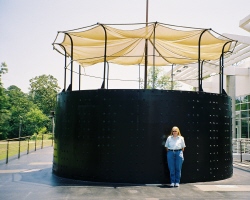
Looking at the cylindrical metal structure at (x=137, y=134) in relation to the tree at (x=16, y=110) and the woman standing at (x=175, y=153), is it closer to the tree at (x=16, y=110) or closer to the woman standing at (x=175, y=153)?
the woman standing at (x=175, y=153)

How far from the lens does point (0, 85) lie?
60.2m

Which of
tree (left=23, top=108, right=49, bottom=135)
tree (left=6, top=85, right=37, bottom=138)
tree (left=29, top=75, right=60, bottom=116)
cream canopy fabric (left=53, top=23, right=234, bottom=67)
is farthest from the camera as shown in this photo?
tree (left=29, top=75, right=60, bottom=116)

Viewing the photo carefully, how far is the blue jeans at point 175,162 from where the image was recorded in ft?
24.8

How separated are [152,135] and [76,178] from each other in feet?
8.13

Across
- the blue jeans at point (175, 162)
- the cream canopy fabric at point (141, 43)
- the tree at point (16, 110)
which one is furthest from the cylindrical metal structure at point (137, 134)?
the tree at point (16, 110)

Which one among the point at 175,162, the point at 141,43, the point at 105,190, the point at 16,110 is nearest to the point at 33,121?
the point at 16,110

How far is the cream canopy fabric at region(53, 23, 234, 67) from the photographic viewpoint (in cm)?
900

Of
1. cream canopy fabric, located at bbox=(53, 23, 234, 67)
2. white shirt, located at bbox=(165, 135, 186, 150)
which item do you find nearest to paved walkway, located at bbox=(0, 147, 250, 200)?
white shirt, located at bbox=(165, 135, 186, 150)

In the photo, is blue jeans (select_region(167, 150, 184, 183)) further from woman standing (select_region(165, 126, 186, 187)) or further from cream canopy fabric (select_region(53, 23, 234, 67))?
cream canopy fabric (select_region(53, 23, 234, 67))

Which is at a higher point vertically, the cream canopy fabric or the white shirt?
the cream canopy fabric

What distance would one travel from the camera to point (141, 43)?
41.9 ft

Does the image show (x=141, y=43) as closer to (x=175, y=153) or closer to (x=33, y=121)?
(x=175, y=153)

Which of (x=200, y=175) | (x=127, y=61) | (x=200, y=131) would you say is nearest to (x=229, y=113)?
(x=200, y=131)

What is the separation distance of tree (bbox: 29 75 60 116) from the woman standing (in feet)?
226
